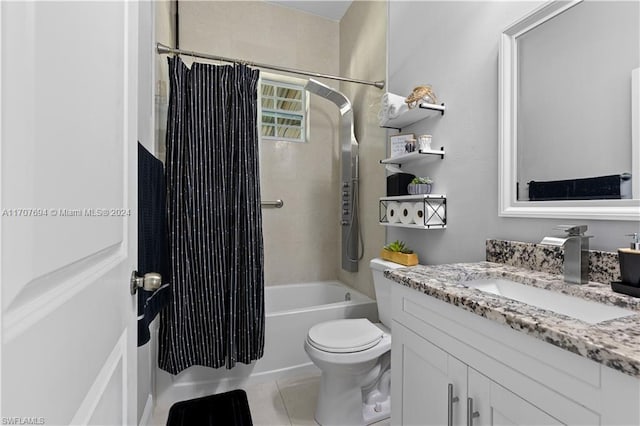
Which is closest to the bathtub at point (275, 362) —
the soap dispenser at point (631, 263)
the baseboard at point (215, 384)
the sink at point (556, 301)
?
the baseboard at point (215, 384)

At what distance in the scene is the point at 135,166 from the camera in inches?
31.2

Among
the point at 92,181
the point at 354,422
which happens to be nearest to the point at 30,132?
the point at 92,181

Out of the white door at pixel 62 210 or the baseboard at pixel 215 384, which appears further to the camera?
the baseboard at pixel 215 384

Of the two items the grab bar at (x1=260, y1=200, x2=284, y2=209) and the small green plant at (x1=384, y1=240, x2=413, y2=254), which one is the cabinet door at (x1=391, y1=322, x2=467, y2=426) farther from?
the grab bar at (x1=260, y1=200, x2=284, y2=209)

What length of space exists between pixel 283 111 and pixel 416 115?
1413 millimetres

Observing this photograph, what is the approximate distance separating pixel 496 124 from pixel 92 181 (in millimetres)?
1440

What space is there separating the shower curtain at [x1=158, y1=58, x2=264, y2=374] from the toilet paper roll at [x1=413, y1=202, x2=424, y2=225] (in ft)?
2.96

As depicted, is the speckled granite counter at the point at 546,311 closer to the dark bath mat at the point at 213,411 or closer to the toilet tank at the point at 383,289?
the toilet tank at the point at 383,289

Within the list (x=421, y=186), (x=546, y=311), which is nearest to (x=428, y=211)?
(x=421, y=186)

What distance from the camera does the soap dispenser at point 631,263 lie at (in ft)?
2.64

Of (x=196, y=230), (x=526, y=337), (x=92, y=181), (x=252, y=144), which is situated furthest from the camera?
(x=252, y=144)

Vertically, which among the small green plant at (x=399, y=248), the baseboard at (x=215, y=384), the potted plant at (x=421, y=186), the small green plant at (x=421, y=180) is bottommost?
the baseboard at (x=215, y=384)

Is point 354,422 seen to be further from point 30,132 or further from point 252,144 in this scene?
point 30,132

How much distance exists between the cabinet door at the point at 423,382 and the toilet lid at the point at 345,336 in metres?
0.35
